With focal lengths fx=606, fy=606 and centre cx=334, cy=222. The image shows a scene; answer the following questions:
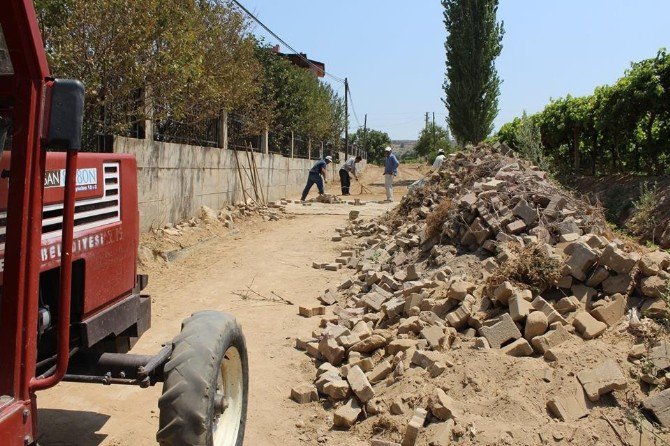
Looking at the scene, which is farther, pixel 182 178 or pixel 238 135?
pixel 238 135

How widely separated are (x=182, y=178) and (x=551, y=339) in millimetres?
9126

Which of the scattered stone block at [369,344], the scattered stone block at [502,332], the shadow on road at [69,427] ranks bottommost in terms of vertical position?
the shadow on road at [69,427]

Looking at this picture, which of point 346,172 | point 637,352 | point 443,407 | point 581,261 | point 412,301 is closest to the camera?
point 443,407

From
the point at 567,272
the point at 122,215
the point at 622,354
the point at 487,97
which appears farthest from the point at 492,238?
the point at 487,97

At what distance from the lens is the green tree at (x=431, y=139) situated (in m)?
63.7

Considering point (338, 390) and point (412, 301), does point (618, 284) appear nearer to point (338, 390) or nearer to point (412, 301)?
point (412, 301)

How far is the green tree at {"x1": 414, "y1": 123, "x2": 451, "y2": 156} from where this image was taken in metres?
63.7

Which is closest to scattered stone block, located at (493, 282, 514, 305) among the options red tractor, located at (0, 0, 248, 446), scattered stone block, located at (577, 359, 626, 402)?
scattered stone block, located at (577, 359, 626, 402)

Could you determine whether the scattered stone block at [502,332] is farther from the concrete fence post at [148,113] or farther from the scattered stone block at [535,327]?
the concrete fence post at [148,113]

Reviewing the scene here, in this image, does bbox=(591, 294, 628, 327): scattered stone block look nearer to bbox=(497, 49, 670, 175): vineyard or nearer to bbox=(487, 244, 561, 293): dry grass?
bbox=(487, 244, 561, 293): dry grass

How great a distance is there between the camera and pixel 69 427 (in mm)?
4004

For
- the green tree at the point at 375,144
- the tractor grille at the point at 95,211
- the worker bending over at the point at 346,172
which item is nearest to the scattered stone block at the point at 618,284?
the tractor grille at the point at 95,211

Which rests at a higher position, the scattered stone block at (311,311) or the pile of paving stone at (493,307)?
the pile of paving stone at (493,307)

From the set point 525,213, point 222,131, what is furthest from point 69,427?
point 222,131
